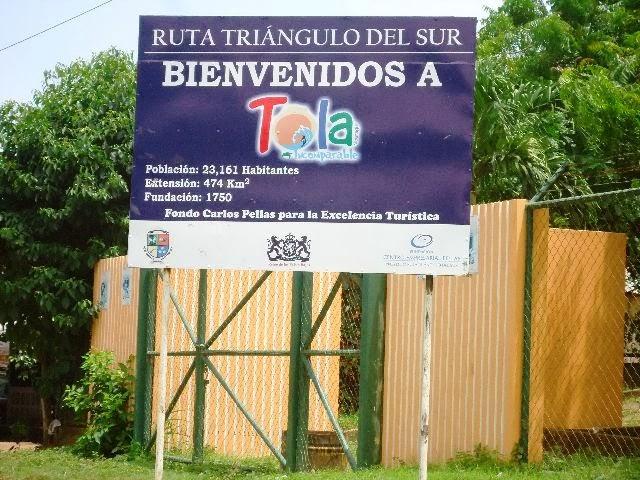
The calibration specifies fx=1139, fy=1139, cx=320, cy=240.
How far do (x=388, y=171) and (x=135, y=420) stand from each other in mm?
5975

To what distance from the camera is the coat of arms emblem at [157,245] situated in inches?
290

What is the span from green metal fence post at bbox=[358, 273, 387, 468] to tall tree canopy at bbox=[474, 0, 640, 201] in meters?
4.35

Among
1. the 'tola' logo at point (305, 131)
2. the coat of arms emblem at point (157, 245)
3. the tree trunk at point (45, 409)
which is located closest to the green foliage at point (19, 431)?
the tree trunk at point (45, 409)

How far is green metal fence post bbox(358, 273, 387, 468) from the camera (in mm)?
9414

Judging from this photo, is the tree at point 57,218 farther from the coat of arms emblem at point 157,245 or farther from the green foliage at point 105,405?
the coat of arms emblem at point 157,245

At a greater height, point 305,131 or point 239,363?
point 305,131

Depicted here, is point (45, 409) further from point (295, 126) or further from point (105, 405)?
point (295, 126)

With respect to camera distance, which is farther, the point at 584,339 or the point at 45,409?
the point at 45,409

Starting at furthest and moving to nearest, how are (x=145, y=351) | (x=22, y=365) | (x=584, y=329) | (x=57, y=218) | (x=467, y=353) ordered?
1. (x=22, y=365)
2. (x=57, y=218)
3. (x=145, y=351)
4. (x=584, y=329)
5. (x=467, y=353)

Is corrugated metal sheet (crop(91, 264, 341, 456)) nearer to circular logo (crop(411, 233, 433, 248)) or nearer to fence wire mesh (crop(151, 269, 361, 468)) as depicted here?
fence wire mesh (crop(151, 269, 361, 468))

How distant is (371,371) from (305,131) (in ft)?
9.44

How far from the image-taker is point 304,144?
7.29 meters

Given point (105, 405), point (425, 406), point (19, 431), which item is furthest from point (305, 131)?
point (19, 431)

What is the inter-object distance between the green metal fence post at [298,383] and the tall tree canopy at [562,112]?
449 centimetres
